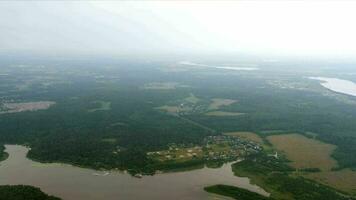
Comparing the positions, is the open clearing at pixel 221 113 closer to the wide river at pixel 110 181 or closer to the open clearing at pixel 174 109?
the open clearing at pixel 174 109

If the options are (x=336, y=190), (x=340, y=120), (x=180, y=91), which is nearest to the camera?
(x=336, y=190)

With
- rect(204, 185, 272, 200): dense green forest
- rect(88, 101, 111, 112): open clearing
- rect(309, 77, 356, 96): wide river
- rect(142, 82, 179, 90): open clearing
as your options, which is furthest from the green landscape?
rect(309, 77, 356, 96): wide river

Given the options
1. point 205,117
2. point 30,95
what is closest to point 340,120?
point 205,117

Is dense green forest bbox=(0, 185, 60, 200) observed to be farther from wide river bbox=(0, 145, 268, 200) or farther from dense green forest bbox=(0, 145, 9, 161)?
dense green forest bbox=(0, 145, 9, 161)

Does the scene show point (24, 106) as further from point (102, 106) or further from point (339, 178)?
point (339, 178)

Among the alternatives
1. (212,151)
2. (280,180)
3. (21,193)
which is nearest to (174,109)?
(212,151)

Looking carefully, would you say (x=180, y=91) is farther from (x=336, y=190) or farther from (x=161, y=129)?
(x=336, y=190)

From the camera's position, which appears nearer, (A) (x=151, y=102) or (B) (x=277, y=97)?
(A) (x=151, y=102)

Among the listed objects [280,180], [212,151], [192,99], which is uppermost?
[192,99]
